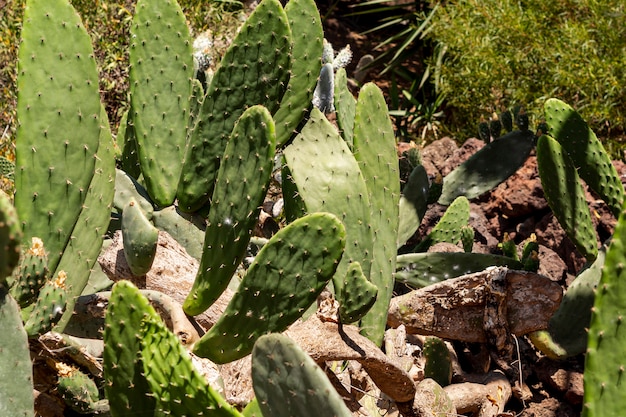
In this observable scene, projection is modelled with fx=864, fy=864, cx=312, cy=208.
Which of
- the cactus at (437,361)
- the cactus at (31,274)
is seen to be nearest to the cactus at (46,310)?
the cactus at (31,274)

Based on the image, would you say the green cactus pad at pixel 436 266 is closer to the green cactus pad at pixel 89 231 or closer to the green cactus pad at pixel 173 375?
the green cactus pad at pixel 89 231

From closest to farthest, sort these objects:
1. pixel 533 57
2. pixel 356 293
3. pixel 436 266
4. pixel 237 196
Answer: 1. pixel 237 196
2. pixel 356 293
3. pixel 436 266
4. pixel 533 57

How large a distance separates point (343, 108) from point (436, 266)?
72 centimetres

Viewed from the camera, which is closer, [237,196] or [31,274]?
[31,274]

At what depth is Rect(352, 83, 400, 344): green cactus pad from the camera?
2.62 metres

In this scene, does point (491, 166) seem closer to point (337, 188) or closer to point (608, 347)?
point (337, 188)

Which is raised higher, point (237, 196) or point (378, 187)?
point (237, 196)

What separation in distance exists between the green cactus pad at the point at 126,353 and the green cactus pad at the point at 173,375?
2cm

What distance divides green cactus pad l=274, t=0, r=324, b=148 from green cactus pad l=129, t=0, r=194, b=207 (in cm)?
35

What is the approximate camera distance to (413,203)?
369 cm

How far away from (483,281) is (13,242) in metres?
2.04

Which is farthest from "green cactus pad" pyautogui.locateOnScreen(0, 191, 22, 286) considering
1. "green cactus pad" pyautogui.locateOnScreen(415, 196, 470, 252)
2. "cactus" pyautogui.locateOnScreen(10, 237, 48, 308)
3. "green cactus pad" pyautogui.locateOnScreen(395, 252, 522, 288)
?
"green cactus pad" pyautogui.locateOnScreen(415, 196, 470, 252)

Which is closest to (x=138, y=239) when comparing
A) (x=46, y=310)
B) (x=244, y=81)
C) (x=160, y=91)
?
(x=46, y=310)

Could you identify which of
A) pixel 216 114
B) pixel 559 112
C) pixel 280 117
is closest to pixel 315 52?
pixel 280 117
